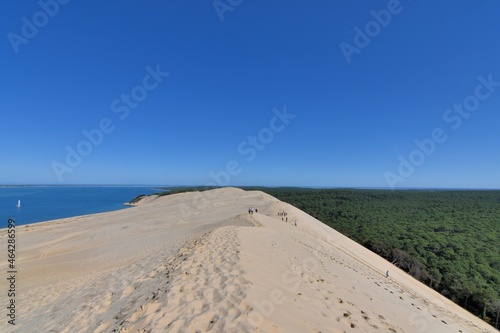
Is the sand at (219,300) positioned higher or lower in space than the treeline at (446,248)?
higher

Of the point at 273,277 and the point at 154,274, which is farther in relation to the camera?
the point at 154,274

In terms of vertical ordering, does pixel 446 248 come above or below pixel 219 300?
below

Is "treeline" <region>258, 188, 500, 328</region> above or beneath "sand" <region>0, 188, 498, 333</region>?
beneath

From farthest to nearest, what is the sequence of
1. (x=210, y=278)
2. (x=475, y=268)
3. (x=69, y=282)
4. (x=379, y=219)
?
(x=379, y=219), (x=475, y=268), (x=69, y=282), (x=210, y=278)

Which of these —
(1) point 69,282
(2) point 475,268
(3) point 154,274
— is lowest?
(2) point 475,268

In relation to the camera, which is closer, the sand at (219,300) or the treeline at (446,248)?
the sand at (219,300)

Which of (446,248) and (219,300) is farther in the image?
(446,248)

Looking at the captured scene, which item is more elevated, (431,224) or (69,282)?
(69,282)

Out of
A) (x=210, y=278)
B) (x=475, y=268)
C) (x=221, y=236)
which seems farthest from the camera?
(x=475, y=268)

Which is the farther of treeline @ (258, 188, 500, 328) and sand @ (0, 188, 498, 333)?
treeline @ (258, 188, 500, 328)

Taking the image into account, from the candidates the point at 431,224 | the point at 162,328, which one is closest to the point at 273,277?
the point at 162,328

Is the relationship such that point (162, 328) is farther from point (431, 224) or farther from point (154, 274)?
point (431, 224)
